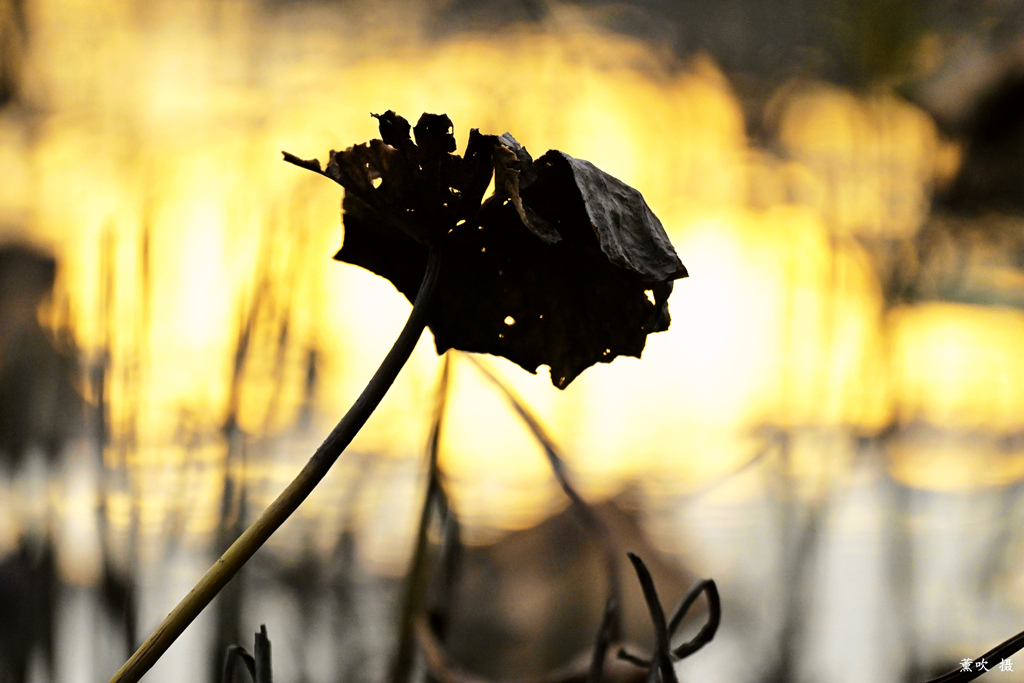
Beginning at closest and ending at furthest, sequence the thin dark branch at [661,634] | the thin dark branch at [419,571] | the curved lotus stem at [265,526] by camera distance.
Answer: the curved lotus stem at [265,526] < the thin dark branch at [661,634] < the thin dark branch at [419,571]

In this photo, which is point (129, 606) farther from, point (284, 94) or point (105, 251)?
point (284, 94)

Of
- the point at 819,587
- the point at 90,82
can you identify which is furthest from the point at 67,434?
the point at 819,587

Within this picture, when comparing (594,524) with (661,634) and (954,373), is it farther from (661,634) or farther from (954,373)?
(954,373)

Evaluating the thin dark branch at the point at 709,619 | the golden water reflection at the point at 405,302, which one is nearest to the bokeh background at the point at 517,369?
the golden water reflection at the point at 405,302

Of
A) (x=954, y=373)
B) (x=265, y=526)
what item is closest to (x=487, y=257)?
(x=265, y=526)

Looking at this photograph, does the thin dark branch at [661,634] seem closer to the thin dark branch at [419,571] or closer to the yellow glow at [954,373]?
the thin dark branch at [419,571]

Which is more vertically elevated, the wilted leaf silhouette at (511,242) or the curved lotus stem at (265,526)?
the wilted leaf silhouette at (511,242)
